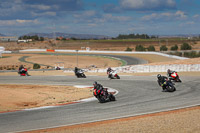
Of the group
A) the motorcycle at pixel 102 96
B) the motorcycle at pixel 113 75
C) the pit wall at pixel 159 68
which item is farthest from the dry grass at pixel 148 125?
the pit wall at pixel 159 68

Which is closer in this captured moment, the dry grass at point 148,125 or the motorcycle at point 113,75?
the dry grass at point 148,125

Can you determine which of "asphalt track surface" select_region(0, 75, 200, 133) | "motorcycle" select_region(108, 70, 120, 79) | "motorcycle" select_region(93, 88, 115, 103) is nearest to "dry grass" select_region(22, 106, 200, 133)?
"asphalt track surface" select_region(0, 75, 200, 133)

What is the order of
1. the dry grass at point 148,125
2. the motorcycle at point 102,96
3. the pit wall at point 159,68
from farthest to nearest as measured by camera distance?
the pit wall at point 159,68, the motorcycle at point 102,96, the dry grass at point 148,125

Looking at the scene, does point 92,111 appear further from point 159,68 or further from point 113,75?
point 159,68

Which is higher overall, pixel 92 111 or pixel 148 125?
pixel 148 125

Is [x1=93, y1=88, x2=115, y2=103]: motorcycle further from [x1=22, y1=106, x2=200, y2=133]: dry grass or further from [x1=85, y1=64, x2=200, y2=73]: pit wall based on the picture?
[x1=85, y1=64, x2=200, y2=73]: pit wall

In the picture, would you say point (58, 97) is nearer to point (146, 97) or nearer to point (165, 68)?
point (146, 97)

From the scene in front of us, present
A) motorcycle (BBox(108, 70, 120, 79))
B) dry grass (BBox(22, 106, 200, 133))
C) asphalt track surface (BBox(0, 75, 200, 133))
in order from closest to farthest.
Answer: dry grass (BBox(22, 106, 200, 133)) < asphalt track surface (BBox(0, 75, 200, 133)) < motorcycle (BBox(108, 70, 120, 79))

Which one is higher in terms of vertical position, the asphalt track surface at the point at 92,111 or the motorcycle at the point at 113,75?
the motorcycle at the point at 113,75

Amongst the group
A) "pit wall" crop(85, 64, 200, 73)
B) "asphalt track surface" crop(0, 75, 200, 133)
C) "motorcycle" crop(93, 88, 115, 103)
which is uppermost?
"pit wall" crop(85, 64, 200, 73)

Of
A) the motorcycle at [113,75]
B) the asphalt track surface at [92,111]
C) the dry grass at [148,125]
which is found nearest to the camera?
the dry grass at [148,125]

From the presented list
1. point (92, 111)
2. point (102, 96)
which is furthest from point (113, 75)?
point (92, 111)

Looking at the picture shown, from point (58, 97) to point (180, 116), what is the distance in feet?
32.8

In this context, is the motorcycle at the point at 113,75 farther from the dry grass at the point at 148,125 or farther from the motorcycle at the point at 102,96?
the dry grass at the point at 148,125
